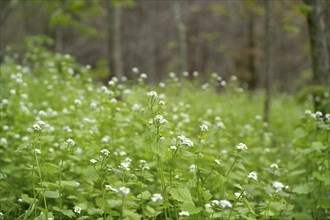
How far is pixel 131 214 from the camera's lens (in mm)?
2492

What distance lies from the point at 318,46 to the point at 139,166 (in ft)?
12.9

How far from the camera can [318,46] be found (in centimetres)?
586

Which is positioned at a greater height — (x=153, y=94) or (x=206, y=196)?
(x=153, y=94)

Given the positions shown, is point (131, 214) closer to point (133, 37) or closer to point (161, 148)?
point (161, 148)

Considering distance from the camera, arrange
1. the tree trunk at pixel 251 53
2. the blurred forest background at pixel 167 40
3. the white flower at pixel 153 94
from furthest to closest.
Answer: the blurred forest background at pixel 167 40, the tree trunk at pixel 251 53, the white flower at pixel 153 94

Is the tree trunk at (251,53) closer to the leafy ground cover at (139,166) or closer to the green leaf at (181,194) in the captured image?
the leafy ground cover at (139,166)

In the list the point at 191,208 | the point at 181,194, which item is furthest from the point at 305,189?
the point at 181,194

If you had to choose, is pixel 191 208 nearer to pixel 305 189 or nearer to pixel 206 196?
pixel 206 196

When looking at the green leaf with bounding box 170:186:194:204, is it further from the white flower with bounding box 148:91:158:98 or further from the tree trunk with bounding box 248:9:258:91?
the tree trunk with bounding box 248:9:258:91

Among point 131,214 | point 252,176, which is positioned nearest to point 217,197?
point 252,176

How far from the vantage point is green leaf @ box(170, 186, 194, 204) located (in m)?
2.70

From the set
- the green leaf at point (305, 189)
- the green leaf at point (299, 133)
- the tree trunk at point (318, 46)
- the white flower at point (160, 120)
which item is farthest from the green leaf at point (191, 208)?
the tree trunk at point (318, 46)

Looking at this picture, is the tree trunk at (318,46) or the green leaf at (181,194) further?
the tree trunk at (318,46)

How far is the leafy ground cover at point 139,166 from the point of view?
9.44 feet
